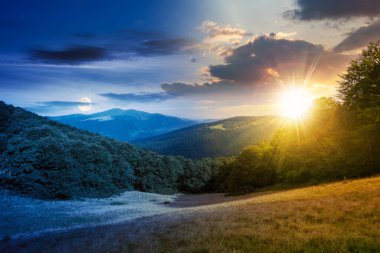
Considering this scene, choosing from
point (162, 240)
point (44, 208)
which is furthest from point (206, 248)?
point (44, 208)

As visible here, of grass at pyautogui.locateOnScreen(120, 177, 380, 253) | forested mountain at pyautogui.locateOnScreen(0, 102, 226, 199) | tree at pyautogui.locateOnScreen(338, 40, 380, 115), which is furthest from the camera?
forested mountain at pyautogui.locateOnScreen(0, 102, 226, 199)

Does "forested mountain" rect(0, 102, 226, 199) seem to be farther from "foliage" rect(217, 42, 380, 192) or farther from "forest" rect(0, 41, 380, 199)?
"foliage" rect(217, 42, 380, 192)

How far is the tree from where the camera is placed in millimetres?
40781

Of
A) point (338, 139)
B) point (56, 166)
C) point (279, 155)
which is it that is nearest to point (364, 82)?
point (338, 139)

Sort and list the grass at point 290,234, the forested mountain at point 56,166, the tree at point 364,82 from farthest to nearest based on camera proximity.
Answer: the forested mountain at point 56,166 → the tree at point 364,82 → the grass at point 290,234

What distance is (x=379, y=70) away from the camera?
4047cm

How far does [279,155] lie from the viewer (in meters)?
61.3

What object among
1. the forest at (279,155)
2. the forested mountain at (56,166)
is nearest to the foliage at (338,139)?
the forest at (279,155)

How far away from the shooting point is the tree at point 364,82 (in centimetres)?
4078

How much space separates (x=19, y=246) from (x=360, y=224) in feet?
53.3

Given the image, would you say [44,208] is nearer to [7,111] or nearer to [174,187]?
[174,187]

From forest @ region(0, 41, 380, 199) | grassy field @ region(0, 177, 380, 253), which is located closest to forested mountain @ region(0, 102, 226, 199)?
forest @ region(0, 41, 380, 199)

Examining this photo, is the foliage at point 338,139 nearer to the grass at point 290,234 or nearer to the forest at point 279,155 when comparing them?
the forest at point 279,155

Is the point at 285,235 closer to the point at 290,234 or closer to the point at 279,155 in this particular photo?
the point at 290,234
